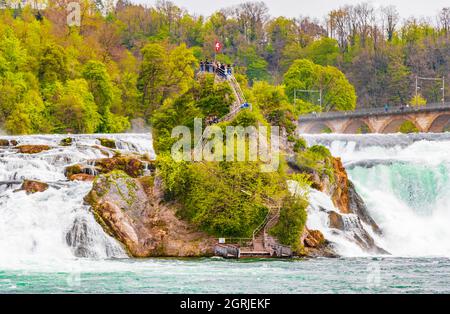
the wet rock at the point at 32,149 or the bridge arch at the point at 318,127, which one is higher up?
the bridge arch at the point at 318,127

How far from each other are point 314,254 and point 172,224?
6580 millimetres

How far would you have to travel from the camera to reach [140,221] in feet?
165

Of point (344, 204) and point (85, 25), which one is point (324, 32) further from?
point (344, 204)

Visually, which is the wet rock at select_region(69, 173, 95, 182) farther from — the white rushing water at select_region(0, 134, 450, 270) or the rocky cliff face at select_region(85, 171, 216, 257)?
the rocky cliff face at select_region(85, 171, 216, 257)

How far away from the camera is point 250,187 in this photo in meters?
51.0

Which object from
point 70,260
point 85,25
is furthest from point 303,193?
point 85,25

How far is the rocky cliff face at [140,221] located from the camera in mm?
48969

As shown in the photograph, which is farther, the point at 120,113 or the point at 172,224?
the point at 120,113

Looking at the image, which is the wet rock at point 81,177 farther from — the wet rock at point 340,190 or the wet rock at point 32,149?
the wet rock at point 340,190

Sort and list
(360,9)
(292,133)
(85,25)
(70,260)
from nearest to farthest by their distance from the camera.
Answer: (70,260), (292,133), (85,25), (360,9)

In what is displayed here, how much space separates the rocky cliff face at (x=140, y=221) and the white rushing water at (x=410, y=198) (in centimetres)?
703

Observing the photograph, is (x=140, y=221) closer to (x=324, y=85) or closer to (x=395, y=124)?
(x=395, y=124)

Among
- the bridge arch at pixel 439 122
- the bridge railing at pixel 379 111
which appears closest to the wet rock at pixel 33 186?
the bridge railing at pixel 379 111

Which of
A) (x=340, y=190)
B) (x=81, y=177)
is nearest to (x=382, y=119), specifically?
(x=340, y=190)
